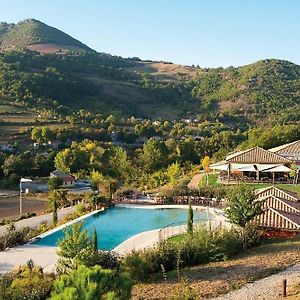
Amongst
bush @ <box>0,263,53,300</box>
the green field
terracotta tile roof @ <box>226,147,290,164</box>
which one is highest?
the green field

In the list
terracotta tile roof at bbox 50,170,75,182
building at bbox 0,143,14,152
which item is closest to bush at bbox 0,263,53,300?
terracotta tile roof at bbox 50,170,75,182

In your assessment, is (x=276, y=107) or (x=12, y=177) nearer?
(x=12, y=177)

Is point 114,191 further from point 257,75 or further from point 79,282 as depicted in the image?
point 257,75

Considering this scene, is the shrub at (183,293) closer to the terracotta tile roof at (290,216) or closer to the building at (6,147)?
the terracotta tile roof at (290,216)

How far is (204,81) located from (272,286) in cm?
9674

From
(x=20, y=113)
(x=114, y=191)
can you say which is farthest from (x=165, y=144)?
(x=20, y=113)

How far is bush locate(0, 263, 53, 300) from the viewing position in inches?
383

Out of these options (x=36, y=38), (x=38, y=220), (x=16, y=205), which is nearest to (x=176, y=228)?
(x=38, y=220)

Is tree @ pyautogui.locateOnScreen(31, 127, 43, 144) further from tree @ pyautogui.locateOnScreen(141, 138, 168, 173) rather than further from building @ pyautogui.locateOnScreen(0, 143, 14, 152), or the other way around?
tree @ pyautogui.locateOnScreen(141, 138, 168, 173)

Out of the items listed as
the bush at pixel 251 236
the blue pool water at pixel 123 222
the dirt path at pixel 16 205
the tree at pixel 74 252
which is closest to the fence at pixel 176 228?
the blue pool water at pixel 123 222

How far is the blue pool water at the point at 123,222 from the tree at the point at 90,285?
9.64m

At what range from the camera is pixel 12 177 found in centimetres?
Answer: 4075

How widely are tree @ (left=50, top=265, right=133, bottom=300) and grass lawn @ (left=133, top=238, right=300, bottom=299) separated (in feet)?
9.76

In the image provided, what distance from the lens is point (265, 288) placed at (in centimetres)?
1063
